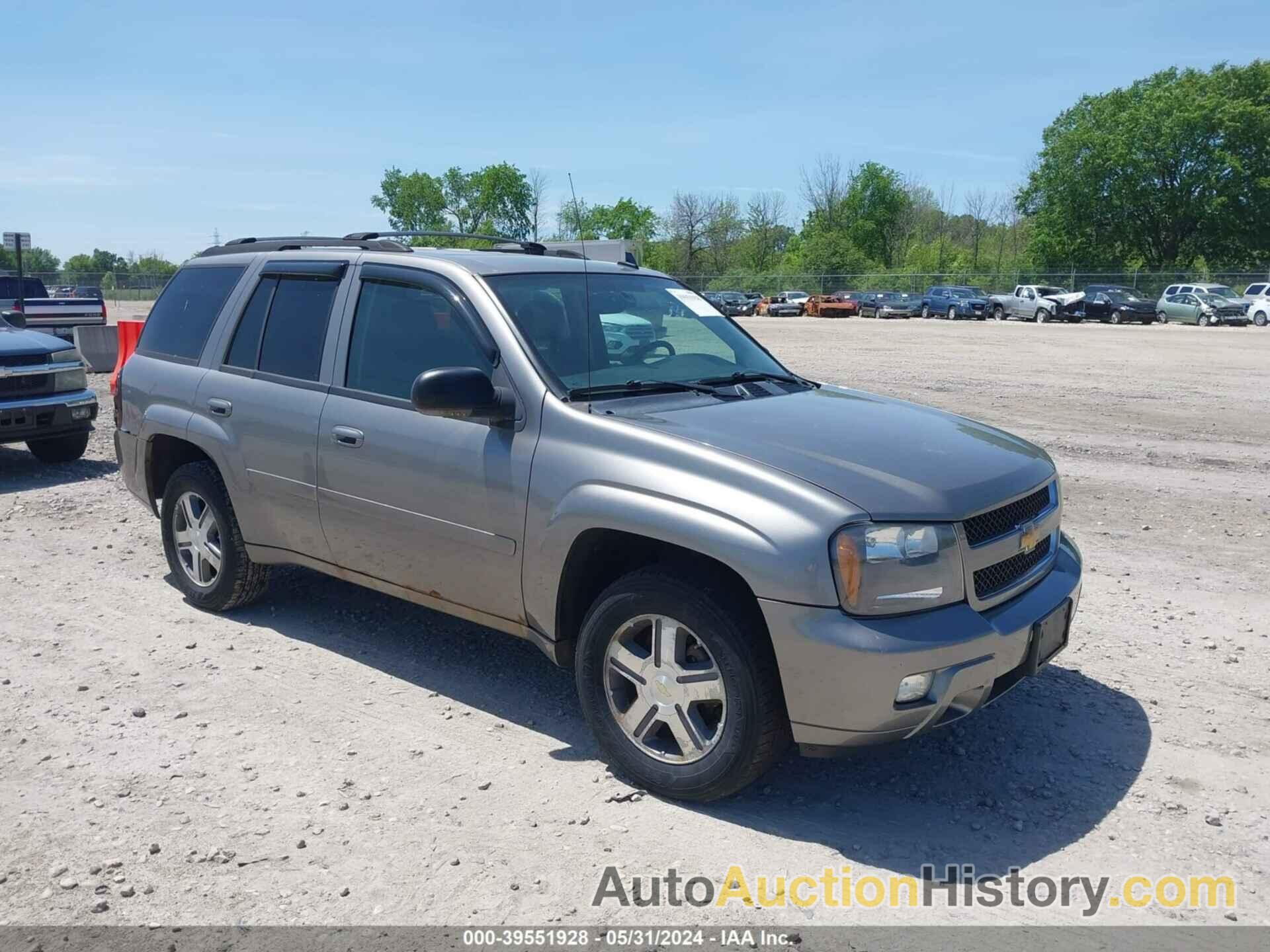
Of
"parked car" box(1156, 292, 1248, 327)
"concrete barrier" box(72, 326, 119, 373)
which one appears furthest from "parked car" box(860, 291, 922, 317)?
"concrete barrier" box(72, 326, 119, 373)

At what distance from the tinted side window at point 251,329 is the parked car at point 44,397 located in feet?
16.6

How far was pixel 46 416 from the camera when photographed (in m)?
9.62

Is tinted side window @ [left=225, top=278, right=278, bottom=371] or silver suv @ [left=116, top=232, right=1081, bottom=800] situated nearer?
silver suv @ [left=116, top=232, right=1081, bottom=800]

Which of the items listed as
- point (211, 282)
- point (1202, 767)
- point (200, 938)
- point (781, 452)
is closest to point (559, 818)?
point (200, 938)

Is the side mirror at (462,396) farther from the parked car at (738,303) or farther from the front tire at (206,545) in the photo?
the parked car at (738,303)

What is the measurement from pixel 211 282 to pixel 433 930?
13.3 ft

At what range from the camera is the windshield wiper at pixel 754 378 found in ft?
15.6

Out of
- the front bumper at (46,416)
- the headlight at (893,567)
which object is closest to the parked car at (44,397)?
the front bumper at (46,416)

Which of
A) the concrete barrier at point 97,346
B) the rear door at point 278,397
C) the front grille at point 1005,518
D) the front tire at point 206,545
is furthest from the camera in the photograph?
the concrete barrier at point 97,346

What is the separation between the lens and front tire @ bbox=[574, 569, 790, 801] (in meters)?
3.54

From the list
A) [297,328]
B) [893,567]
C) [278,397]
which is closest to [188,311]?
[297,328]

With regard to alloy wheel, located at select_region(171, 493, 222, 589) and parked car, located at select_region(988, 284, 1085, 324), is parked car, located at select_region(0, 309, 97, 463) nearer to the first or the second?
alloy wheel, located at select_region(171, 493, 222, 589)

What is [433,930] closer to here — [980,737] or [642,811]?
[642,811]

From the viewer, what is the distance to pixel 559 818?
3.73 meters
